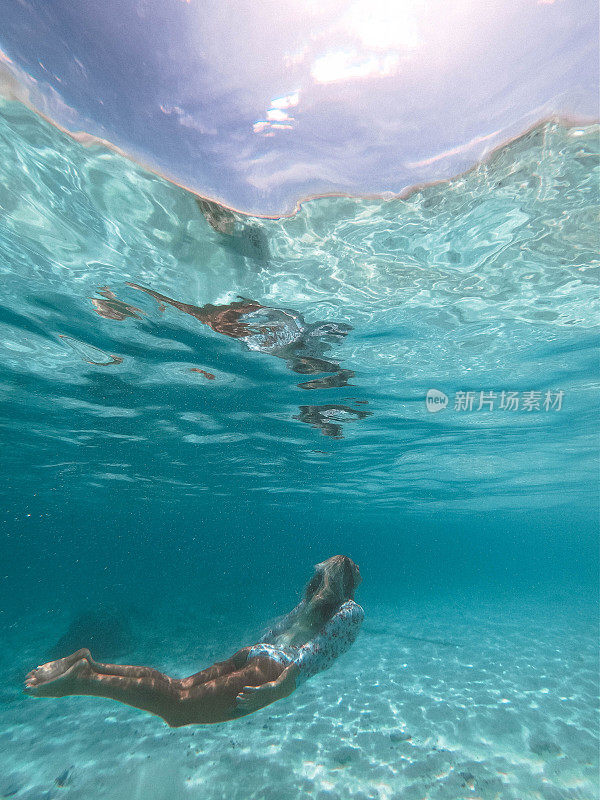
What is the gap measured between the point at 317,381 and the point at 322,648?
10.2m

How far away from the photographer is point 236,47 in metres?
4.91

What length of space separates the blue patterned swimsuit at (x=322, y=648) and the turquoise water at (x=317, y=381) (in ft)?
16.0

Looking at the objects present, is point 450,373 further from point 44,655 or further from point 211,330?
point 44,655

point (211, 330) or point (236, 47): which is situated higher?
point (236, 47)

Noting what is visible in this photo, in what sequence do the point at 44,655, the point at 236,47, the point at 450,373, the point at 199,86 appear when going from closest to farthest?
the point at 236,47, the point at 199,86, the point at 450,373, the point at 44,655

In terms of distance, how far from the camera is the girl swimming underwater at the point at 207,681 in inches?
203

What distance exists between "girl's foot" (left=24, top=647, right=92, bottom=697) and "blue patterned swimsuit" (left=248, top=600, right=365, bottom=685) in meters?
2.41

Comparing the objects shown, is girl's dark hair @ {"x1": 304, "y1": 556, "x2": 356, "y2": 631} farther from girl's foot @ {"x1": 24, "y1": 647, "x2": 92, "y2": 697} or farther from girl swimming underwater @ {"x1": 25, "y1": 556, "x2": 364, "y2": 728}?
girl's foot @ {"x1": 24, "y1": 647, "x2": 92, "y2": 697}

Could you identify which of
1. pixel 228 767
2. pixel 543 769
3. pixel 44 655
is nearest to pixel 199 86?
pixel 228 767

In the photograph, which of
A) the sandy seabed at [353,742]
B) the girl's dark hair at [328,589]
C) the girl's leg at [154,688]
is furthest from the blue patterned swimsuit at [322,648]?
the sandy seabed at [353,742]

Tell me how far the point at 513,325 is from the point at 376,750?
12.3 metres

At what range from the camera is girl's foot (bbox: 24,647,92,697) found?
→ 516 centimetres

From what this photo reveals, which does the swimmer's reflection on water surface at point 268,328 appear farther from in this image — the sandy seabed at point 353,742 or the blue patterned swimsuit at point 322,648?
the sandy seabed at point 353,742

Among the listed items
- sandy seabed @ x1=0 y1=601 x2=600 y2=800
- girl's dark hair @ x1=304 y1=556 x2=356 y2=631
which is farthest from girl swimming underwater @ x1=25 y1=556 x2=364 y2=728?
sandy seabed @ x1=0 y1=601 x2=600 y2=800
